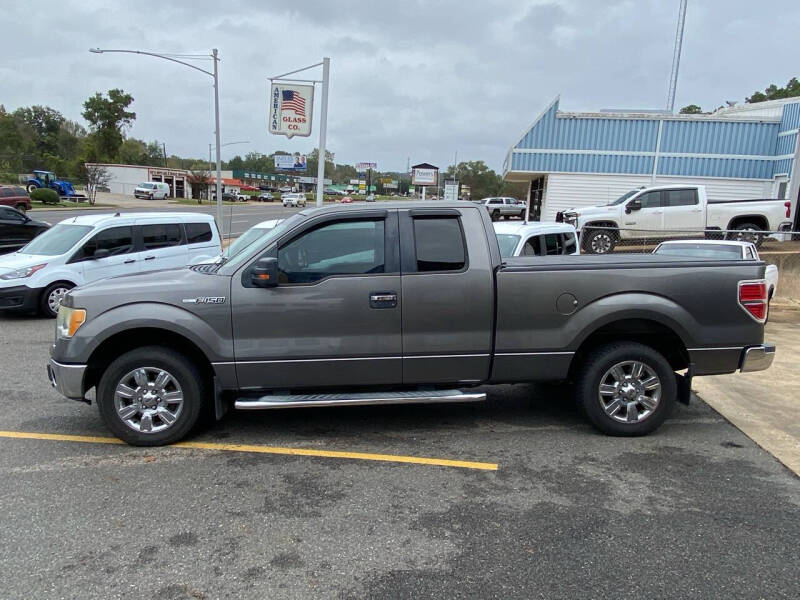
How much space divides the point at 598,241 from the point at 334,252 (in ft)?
38.7

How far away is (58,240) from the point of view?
1033 centimetres

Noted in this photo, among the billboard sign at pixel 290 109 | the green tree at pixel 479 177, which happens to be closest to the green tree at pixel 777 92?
the green tree at pixel 479 177

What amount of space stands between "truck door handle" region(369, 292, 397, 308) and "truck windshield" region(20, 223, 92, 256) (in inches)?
307

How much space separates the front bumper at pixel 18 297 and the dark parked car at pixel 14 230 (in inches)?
294

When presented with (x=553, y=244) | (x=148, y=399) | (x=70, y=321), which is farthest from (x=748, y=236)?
(x=70, y=321)

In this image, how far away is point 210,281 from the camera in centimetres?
448

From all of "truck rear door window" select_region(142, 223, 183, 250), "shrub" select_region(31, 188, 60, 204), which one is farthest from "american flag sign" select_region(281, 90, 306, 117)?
"shrub" select_region(31, 188, 60, 204)

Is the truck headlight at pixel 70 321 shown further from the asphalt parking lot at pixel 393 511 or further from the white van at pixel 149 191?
the white van at pixel 149 191

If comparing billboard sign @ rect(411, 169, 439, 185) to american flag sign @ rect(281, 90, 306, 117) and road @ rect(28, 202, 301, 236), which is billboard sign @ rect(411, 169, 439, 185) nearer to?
road @ rect(28, 202, 301, 236)

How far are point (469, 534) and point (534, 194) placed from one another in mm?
27442

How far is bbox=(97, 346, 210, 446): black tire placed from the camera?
14.6 ft

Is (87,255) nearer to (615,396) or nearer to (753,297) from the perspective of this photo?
(615,396)

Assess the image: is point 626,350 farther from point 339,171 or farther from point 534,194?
point 339,171

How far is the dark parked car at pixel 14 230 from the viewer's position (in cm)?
1582
